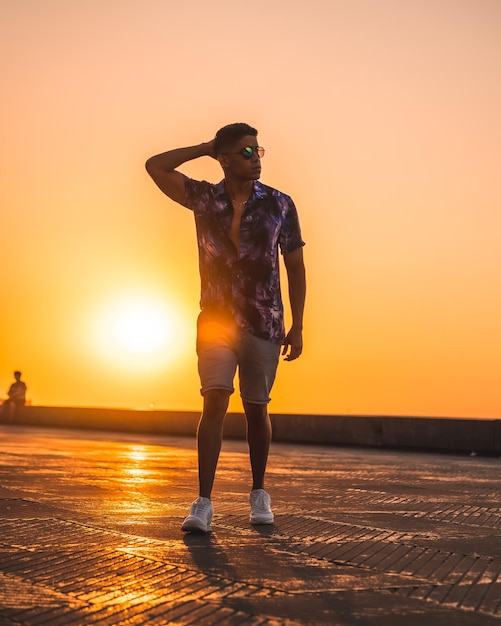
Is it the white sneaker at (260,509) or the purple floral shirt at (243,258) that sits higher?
the purple floral shirt at (243,258)

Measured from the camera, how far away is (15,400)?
3394cm

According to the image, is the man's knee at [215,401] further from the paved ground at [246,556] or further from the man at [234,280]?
the paved ground at [246,556]

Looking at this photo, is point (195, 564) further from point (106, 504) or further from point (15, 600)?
point (106, 504)

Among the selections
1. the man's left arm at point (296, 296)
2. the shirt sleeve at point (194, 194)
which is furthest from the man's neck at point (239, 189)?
the man's left arm at point (296, 296)

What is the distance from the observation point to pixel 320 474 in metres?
11.1

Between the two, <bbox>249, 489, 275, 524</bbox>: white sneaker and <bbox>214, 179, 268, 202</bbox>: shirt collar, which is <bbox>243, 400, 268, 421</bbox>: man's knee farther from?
<bbox>214, 179, 268, 202</bbox>: shirt collar

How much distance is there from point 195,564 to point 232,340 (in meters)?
1.96

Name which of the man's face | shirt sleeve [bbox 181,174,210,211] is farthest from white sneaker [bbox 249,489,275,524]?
the man's face

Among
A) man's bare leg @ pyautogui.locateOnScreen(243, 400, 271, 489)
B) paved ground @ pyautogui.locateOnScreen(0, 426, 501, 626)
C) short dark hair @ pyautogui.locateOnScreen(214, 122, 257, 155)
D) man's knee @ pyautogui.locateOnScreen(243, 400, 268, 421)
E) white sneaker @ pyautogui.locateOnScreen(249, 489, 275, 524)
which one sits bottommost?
paved ground @ pyautogui.locateOnScreen(0, 426, 501, 626)

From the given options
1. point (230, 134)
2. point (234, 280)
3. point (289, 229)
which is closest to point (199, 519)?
point (234, 280)

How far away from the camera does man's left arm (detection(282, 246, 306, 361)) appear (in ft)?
21.3

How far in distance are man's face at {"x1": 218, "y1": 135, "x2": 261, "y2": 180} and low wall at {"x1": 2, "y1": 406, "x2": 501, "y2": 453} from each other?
12.7 meters

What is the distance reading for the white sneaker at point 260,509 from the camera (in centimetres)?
608

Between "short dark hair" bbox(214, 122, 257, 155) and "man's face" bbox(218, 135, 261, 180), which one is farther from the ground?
"short dark hair" bbox(214, 122, 257, 155)
